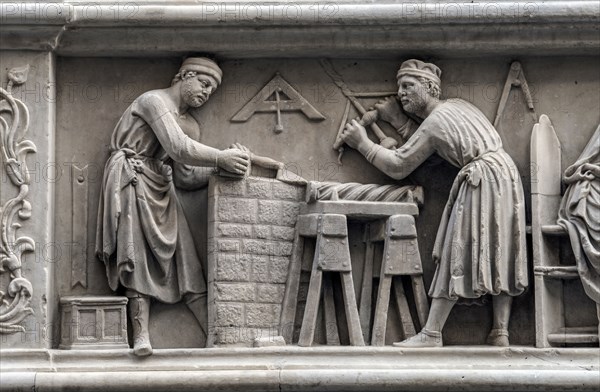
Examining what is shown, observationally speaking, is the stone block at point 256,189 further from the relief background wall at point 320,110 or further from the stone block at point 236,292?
the stone block at point 236,292

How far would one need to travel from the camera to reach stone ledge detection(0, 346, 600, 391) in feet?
35.1

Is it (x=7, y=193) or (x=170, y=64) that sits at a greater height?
(x=170, y=64)

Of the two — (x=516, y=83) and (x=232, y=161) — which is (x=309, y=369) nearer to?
(x=232, y=161)

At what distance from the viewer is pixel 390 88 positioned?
11359 millimetres

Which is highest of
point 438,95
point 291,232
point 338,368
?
point 438,95

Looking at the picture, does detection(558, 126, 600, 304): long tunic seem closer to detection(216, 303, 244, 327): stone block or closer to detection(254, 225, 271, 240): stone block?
detection(254, 225, 271, 240): stone block

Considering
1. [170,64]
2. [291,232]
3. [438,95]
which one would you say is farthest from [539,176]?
[170,64]

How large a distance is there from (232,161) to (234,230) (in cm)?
39

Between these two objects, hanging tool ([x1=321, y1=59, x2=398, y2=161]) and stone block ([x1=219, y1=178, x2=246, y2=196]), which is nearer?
stone block ([x1=219, y1=178, x2=246, y2=196])

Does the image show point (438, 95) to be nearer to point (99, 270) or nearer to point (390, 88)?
point (390, 88)

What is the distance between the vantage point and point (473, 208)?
35.9 feet

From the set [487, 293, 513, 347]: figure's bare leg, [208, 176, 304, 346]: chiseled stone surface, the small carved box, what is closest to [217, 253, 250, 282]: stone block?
[208, 176, 304, 346]: chiseled stone surface

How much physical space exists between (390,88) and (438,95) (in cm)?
30

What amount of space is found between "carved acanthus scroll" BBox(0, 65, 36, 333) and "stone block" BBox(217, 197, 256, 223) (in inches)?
42.8
